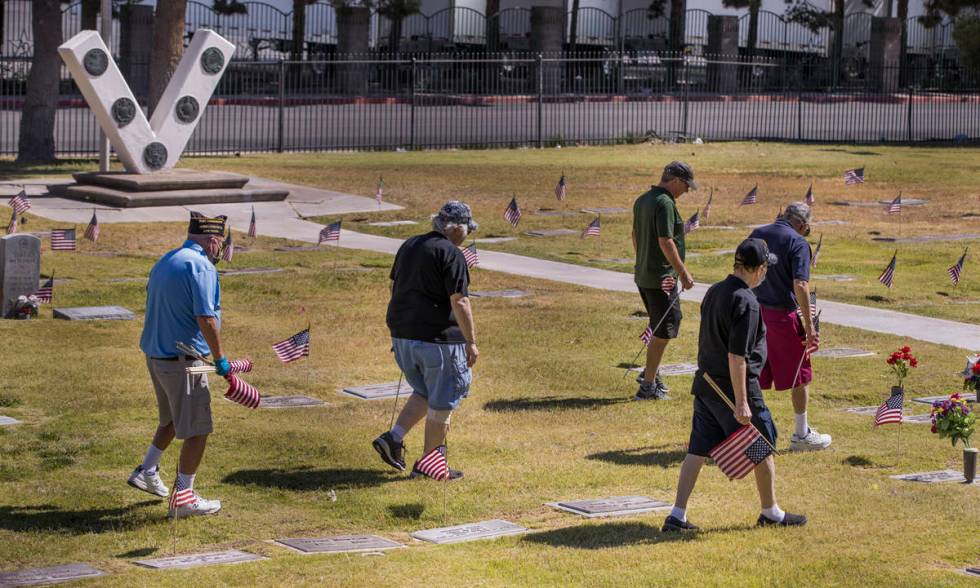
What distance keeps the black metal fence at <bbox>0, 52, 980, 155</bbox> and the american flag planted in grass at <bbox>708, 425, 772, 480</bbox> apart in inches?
943

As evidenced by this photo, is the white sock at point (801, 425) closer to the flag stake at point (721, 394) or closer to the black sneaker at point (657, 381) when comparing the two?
the black sneaker at point (657, 381)

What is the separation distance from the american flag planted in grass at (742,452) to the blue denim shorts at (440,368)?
191cm

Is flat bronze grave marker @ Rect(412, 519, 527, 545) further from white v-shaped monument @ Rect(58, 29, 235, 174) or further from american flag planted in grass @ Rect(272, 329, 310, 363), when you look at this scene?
white v-shaped monument @ Rect(58, 29, 235, 174)

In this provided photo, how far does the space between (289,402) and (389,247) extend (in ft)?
28.9

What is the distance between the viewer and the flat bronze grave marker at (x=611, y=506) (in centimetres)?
895

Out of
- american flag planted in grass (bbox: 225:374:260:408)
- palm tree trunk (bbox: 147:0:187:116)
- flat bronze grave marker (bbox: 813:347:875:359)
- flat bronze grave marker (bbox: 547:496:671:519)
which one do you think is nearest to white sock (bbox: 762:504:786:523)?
flat bronze grave marker (bbox: 547:496:671:519)

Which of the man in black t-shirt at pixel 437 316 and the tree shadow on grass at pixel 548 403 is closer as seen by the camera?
the man in black t-shirt at pixel 437 316

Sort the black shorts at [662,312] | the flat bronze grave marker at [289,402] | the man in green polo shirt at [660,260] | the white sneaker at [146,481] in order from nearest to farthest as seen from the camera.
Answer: the white sneaker at [146,481] < the flat bronze grave marker at [289,402] < the man in green polo shirt at [660,260] < the black shorts at [662,312]

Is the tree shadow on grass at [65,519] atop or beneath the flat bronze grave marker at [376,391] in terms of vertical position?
beneath

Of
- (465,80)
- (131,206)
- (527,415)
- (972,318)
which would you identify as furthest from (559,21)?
(527,415)

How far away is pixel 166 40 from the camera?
28.0m

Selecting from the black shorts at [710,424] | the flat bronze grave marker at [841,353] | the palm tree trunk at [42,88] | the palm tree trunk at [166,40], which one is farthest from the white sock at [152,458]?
the palm tree trunk at [42,88]

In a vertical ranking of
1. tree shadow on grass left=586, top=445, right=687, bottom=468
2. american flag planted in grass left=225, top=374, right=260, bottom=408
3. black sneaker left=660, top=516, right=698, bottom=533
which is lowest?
tree shadow on grass left=586, top=445, right=687, bottom=468

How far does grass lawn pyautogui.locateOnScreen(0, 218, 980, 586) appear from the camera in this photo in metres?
7.82
